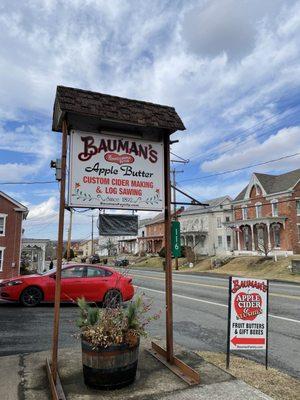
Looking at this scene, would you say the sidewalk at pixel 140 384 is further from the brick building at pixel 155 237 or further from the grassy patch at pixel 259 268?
the brick building at pixel 155 237

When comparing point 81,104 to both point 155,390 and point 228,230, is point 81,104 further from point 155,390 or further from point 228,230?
point 228,230

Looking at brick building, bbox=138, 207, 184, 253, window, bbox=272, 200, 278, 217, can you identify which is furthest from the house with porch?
window, bbox=272, 200, 278, 217

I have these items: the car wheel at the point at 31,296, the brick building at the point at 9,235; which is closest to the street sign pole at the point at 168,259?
the car wheel at the point at 31,296

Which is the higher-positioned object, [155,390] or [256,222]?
[256,222]

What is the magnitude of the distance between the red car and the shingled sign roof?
23.6 feet

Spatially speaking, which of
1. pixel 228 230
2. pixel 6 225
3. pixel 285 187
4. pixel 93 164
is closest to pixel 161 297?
pixel 93 164

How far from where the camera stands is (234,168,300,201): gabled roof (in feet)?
144

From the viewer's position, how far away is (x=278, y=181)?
155 feet

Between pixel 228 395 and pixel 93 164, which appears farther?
pixel 93 164

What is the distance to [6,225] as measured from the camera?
29766 millimetres

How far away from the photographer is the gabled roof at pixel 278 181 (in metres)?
43.8

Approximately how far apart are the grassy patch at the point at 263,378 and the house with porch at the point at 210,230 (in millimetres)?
49307

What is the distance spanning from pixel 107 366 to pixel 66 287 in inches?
322

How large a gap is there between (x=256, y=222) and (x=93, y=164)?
4256 cm
